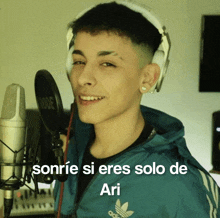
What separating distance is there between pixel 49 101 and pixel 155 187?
0.38m

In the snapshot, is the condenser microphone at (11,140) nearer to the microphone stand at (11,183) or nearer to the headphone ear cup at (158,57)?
the microphone stand at (11,183)

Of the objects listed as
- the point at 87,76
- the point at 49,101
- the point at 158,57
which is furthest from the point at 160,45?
the point at 49,101

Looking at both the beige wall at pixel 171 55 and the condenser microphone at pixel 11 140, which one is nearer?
the condenser microphone at pixel 11 140

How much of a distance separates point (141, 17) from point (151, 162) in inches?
16.5

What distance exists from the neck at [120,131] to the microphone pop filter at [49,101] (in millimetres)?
202

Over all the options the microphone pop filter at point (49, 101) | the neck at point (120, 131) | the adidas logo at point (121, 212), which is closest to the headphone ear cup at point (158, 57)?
the neck at point (120, 131)

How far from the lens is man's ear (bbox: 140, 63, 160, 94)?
32.7 inches

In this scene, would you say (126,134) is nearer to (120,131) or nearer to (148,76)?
(120,131)

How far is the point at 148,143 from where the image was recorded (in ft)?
2.76

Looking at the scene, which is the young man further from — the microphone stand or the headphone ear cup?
the microphone stand

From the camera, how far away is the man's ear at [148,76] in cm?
83

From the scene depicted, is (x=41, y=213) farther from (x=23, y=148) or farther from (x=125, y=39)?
(x=125, y=39)

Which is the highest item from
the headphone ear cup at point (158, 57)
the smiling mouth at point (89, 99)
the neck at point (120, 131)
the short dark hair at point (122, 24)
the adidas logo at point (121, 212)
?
the short dark hair at point (122, 24)

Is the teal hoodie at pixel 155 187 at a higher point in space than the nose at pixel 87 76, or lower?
lower
